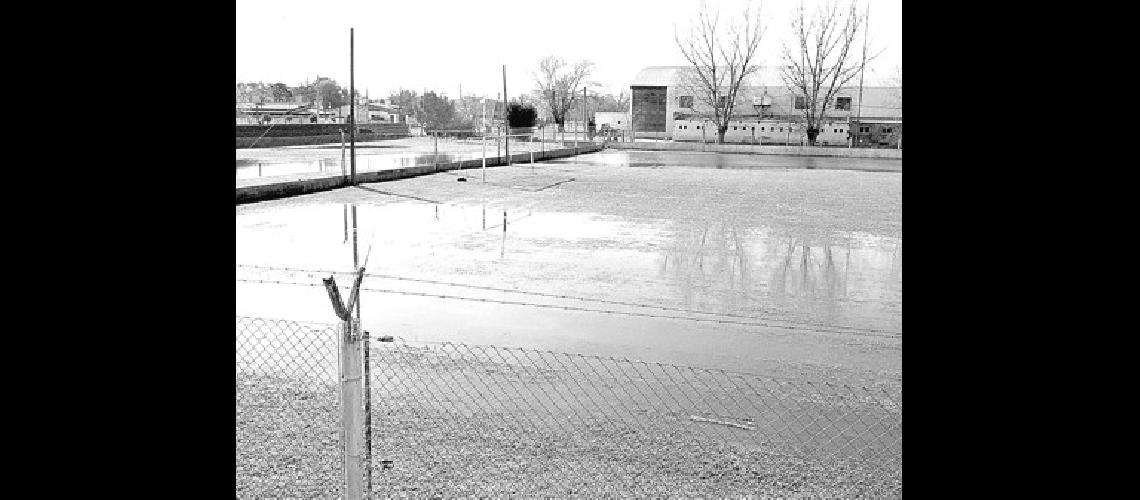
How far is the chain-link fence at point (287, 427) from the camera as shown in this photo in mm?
4410

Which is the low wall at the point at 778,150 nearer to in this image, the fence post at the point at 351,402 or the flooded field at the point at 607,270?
the flooded field at the point at 607,270

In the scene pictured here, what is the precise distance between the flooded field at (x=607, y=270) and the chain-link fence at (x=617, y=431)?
0.78 m

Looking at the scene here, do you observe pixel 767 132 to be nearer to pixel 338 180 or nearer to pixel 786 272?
pixel 338 180

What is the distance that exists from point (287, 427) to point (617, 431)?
1588 mm

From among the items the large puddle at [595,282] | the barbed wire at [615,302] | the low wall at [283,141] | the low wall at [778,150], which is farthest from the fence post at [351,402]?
the low wall at [778,150]

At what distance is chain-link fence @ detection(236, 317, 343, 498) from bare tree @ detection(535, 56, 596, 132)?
175 feet

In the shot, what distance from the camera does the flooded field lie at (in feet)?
25.1
